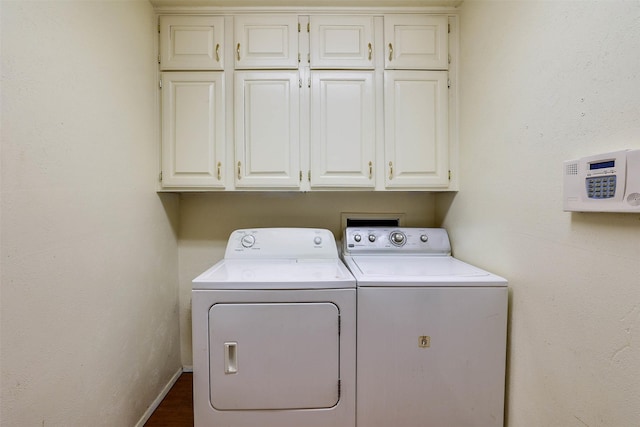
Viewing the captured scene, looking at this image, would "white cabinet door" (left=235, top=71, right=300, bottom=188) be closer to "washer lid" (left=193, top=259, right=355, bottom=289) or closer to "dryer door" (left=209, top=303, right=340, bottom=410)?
"washer lid" (left=193, top=259, right=355, bottom=289)

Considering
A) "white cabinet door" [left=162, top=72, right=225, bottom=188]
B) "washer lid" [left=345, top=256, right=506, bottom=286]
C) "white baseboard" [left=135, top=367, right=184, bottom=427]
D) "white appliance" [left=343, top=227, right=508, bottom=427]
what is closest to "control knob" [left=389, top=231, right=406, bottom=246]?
"washer lid" [left=345, top=256, right=506, bottom=286]

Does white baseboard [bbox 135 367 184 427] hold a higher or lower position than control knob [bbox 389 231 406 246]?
lower

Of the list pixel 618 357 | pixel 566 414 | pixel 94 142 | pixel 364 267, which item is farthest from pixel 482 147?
pixel 94 142

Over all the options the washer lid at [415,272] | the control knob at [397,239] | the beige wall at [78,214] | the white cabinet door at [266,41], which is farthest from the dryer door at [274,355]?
the white cabinet door at [266,41]

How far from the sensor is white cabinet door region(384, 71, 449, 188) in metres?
1.68

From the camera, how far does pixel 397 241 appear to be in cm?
179

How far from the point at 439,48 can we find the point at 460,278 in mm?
1403

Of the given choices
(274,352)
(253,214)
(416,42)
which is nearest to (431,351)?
(274,352)

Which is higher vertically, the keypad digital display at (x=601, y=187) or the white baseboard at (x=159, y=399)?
the keypad digital display at (x=601, y=187)

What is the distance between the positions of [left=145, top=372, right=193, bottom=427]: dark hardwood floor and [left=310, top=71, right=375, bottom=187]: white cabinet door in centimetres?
155

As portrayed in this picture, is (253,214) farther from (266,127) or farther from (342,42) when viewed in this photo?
(342,42)

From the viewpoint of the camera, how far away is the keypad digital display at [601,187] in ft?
2.47

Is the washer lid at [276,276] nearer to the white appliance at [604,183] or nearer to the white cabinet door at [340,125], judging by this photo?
the white cabinet door at [340,125]

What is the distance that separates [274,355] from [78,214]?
3.23ft
